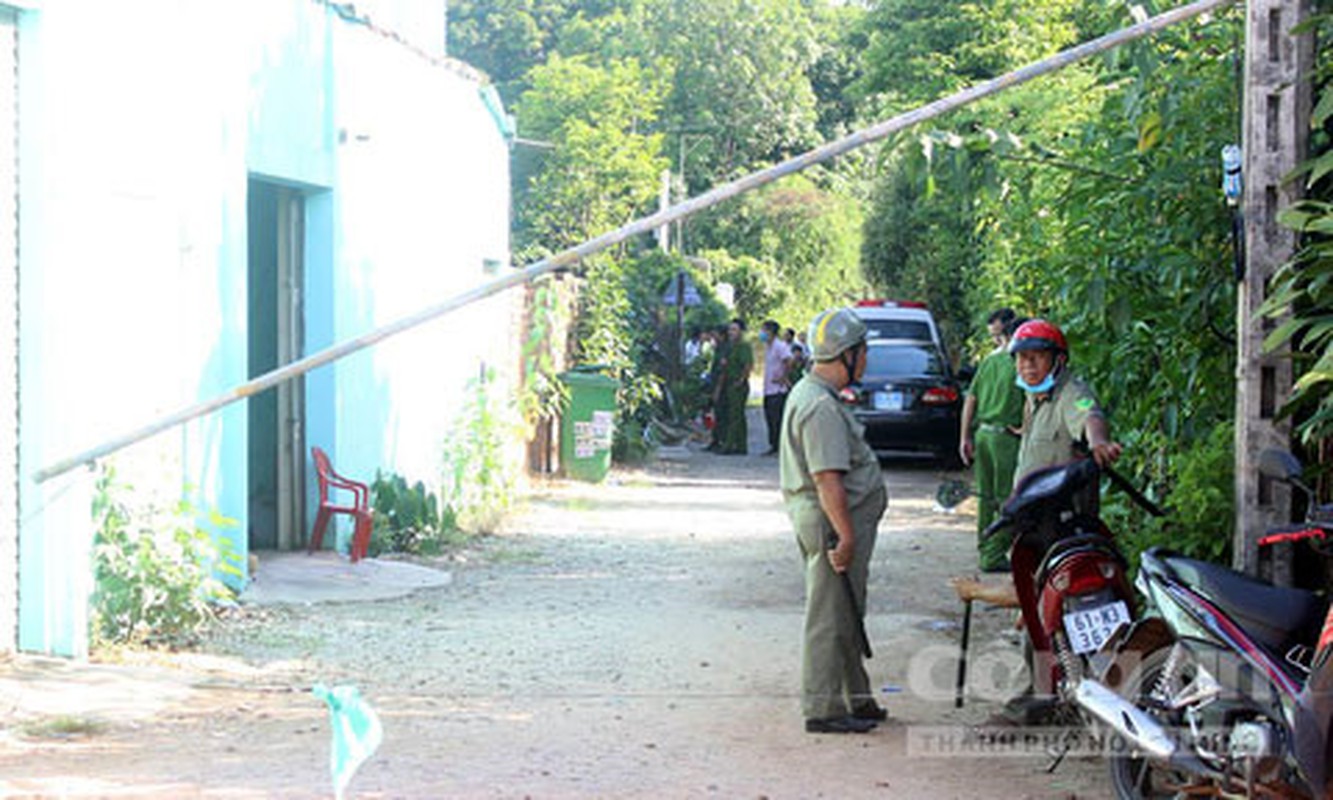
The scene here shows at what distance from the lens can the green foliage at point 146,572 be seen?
8.91 m

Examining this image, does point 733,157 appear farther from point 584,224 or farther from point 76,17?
point 76,17

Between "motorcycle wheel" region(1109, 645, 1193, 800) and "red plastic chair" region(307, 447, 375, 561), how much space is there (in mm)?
7128

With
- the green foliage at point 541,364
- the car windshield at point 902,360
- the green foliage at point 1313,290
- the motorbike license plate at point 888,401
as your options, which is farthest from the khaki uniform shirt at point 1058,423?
the car windshield at point 902,360

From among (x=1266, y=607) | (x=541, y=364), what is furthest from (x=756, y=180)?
(x=541, y=364)

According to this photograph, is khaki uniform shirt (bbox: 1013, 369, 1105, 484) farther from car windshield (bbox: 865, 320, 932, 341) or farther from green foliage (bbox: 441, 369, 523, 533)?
car windshield (bbox: 865, 320, 932, 341)

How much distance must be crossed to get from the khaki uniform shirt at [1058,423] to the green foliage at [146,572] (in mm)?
4361

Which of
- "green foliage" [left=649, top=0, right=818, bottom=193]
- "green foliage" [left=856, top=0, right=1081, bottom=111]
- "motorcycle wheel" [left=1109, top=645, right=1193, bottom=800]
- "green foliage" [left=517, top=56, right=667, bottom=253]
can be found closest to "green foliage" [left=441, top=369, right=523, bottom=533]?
"motorcycle wheel" [left=1109, top=645, right=1193, bottom=800]

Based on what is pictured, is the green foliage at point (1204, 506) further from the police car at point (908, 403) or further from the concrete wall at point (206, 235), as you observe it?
the police car at point (908, 403)

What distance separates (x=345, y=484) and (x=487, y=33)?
51.5m

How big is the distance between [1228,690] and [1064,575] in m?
1.23

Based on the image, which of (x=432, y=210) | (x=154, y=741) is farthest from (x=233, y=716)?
(x=432, y=210)

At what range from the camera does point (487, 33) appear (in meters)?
62.1

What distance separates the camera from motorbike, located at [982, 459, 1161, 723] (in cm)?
665

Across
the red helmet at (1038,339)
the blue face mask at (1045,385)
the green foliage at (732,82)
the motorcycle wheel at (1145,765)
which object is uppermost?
the green foliage at (732,82)
